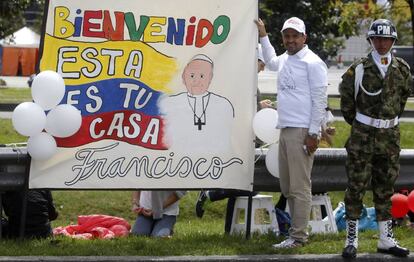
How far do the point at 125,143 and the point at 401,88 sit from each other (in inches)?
89.0

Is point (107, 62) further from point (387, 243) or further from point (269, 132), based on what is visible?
point (387, 243)

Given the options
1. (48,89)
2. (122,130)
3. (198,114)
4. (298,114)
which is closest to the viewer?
(48,89)

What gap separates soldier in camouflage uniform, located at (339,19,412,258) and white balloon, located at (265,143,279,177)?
27.9 inches

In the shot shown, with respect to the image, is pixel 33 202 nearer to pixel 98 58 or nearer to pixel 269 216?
pixel 98 58

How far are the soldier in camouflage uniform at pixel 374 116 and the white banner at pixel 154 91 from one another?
99cm

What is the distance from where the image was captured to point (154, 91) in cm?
766

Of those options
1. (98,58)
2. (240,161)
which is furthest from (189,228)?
(98,58)

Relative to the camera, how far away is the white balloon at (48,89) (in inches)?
284

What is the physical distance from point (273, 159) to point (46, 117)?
6.26 feet

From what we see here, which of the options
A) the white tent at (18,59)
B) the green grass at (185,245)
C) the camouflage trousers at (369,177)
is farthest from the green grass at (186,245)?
the white tent at (18,59)

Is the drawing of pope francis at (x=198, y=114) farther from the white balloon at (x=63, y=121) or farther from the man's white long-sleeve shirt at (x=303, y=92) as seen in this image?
the white balloon at (x=63, y=121)

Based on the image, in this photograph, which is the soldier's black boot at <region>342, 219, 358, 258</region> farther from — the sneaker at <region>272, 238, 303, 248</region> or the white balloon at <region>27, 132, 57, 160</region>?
the white balloon at <region>27, 132, 57, 160</region>

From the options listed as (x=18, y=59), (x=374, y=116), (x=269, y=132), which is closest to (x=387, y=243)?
(x=374, y=116)

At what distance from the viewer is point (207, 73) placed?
7.72 metres
